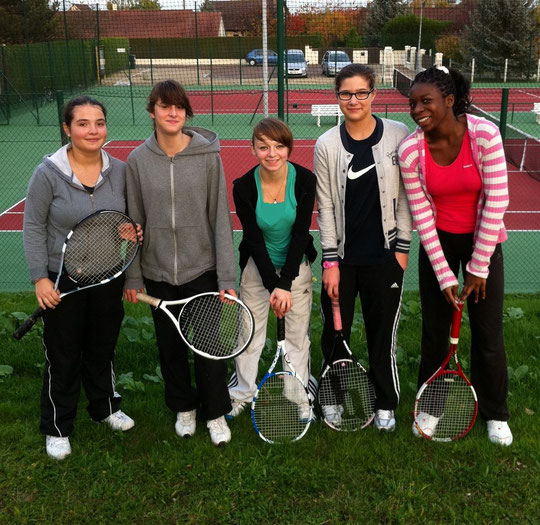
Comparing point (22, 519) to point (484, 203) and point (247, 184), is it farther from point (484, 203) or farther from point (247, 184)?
point (484, 203)

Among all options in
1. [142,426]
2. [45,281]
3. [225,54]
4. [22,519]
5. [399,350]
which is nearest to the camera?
[22,519]

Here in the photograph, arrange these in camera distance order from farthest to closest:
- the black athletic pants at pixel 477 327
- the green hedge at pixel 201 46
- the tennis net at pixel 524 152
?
1. the green hedge at pixel 201 46
2. the tennis net at pixel 524 152
3. the black athletic pants at pixel 477 327

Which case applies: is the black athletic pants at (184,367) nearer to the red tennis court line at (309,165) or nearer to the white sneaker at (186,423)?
the white sneaker at (186,423)

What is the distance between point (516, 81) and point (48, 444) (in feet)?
77.6

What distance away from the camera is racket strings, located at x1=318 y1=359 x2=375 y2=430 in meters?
3.62

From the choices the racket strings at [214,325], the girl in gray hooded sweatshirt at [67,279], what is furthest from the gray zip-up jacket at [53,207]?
the racket strings at [214,325]

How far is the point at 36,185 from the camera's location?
3168mm

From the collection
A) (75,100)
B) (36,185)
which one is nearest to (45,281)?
(36,185)

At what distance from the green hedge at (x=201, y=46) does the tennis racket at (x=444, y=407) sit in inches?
622

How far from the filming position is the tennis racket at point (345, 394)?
3.57 m

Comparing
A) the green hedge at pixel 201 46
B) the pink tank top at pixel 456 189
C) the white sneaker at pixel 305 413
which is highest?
the green hedge at pixel 201 46

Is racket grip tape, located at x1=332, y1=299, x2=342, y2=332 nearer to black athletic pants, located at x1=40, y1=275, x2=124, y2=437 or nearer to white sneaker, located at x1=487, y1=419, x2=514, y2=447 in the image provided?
white sneaker, located at x1=487, y1=419, x2=514, y2=447

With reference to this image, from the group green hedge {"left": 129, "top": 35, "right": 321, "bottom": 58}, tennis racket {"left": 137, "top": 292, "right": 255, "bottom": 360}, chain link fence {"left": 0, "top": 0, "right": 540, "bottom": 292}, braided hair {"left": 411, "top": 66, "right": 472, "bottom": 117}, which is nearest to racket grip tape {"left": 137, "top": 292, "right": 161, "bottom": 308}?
tennis racket {"left": 137, "top": 292, "right": 255, "bottom": 360}

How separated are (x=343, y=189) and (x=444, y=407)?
1292 millimetres
